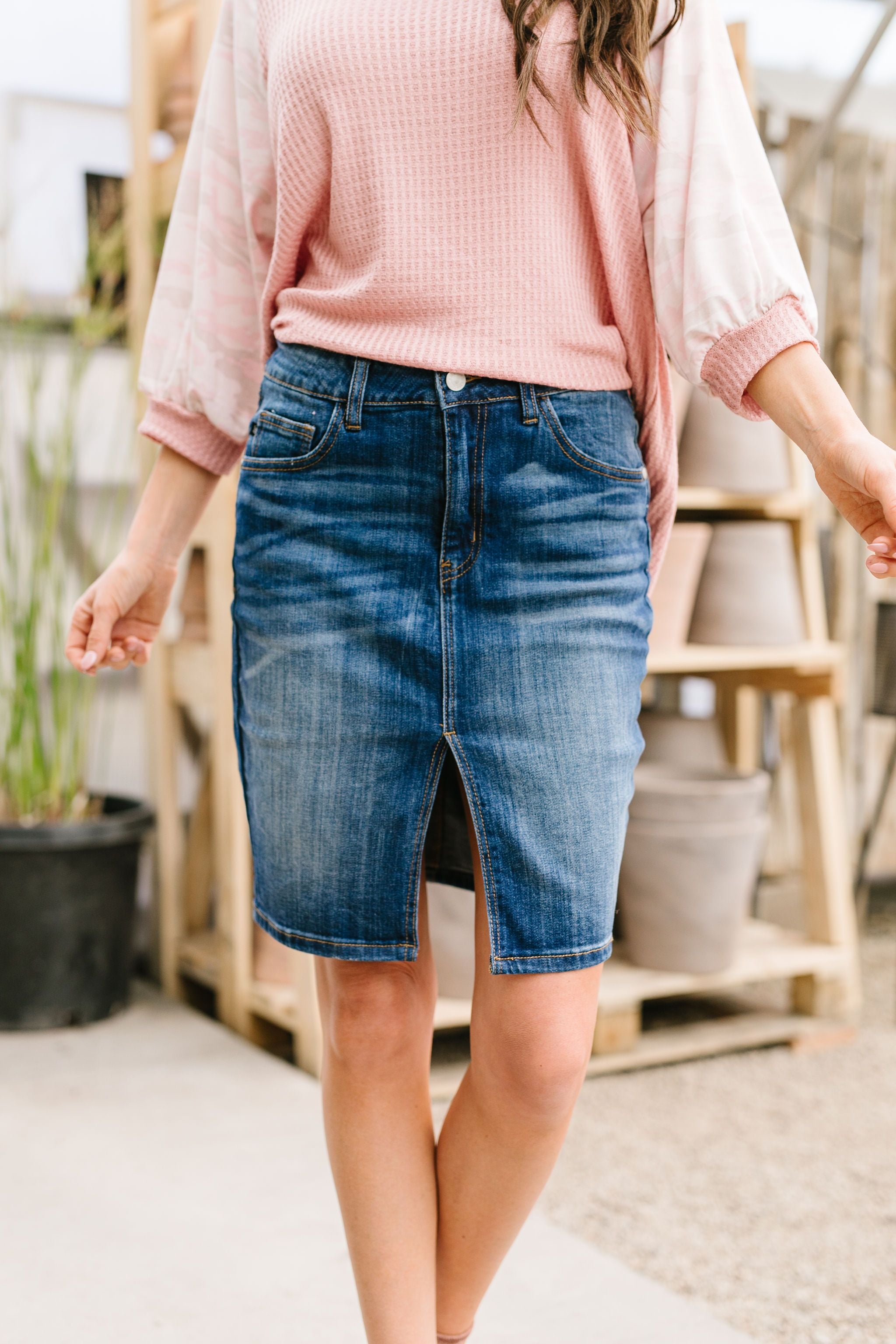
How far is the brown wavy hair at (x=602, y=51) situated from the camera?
0.92 meters

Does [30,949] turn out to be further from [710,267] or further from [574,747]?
[710,267]

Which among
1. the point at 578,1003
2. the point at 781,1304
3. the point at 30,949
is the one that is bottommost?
the point at 781,1304

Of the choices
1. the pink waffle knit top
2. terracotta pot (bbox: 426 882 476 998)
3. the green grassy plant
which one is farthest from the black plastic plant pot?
the pink waffle knit top

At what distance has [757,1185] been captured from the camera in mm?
1763

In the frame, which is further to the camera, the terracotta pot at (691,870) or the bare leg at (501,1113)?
the terracotta pot at (691,870)

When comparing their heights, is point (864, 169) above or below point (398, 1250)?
above

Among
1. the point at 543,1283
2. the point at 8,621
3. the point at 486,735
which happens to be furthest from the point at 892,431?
the point at 486,735

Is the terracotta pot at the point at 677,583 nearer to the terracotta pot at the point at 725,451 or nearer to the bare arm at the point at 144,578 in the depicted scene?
the terracotta pot at the point at 725,451

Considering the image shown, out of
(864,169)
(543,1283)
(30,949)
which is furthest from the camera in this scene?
(864,169)

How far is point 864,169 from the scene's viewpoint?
3111 mm

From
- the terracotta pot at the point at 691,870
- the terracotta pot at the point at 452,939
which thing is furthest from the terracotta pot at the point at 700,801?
the terracotta pot at the point at 452,939

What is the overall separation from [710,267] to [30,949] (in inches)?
68.5

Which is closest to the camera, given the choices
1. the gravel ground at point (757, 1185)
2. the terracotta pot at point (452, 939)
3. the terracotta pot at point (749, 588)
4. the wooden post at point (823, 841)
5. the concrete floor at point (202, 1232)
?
the concrete floor at point (202, 1232)

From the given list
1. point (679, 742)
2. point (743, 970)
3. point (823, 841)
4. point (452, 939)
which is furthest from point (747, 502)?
point (452, 939)
